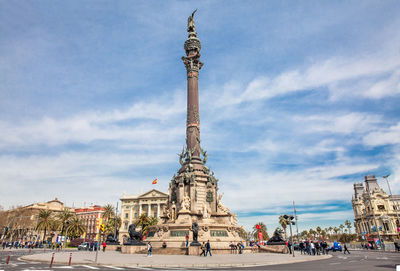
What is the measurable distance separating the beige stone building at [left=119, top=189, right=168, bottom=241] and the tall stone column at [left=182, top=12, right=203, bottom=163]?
54.9 metres

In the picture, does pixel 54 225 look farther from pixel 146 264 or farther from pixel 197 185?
pixel 146 264

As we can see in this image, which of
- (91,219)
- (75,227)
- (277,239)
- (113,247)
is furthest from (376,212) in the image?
(91,219)

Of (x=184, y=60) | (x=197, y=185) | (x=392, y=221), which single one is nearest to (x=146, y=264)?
(x=197, y=185)

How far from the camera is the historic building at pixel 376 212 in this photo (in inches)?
3565

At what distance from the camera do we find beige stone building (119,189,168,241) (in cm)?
8912

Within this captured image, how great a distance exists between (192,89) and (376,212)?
9369 cm

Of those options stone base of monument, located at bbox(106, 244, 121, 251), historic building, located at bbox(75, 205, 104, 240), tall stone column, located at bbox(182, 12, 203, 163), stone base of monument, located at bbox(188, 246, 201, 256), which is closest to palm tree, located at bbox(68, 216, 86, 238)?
historic building, located at bbox(75, 205, 104, 240)

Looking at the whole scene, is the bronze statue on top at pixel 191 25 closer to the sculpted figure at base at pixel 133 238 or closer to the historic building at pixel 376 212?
the sculpted figure at base at pixel 133 238

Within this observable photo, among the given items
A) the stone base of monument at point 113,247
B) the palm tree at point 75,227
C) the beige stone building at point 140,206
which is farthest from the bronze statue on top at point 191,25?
the beige stone building at point 140,206

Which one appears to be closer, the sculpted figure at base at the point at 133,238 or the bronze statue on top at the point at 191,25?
the sculpted figure at base at the point at 133,238

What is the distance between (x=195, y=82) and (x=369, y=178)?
11102 centimetres

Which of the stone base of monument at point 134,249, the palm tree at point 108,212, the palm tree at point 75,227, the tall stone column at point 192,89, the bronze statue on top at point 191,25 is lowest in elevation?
the stone base of monument at point 134,249

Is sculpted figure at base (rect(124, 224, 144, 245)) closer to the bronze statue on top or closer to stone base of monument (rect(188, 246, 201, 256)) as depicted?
stone base of monument (rect(188, 246, 201, 256))

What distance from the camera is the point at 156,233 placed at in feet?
106
